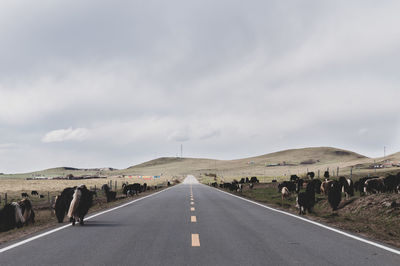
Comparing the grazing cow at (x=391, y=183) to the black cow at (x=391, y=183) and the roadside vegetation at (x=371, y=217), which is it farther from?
the roadside vegetation at (x=371, y=217)

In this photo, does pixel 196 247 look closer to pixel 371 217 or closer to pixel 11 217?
pixel 371 217

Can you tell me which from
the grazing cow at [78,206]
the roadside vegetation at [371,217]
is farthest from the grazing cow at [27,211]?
the roadside vegetation at [371,217]

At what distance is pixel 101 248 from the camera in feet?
27.5

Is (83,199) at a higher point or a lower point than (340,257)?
higher

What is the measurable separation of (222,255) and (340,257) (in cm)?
234

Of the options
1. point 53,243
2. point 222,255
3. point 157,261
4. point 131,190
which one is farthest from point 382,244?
point 131,190

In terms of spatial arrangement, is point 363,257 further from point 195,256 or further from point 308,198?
point 308,198

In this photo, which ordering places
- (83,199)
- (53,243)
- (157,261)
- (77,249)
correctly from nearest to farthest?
(157,261) → (77,249) → (53,243) → (83,199)

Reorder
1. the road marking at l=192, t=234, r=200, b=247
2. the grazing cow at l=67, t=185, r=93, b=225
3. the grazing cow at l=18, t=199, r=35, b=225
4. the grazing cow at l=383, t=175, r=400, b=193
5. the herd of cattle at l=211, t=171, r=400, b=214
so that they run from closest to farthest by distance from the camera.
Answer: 1. the road marking at l=192, t=234, r=200, b=247
2. the grazing cow at l=67, t=185, r=93, b=225
3. the herd of cattle at l=211, t=171, r=400, b=214
4. the grazing cow at l=18, t=199, r=35, b=225
5. the grazing cow at l=383, t=175, r=400, b=193

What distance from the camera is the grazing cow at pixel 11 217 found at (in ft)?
61.3

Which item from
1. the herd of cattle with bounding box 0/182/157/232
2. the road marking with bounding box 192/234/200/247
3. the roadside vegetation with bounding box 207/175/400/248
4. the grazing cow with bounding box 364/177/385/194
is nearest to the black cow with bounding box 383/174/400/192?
the grazing cow with bounding box 364/177/385/194

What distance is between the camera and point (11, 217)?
751 inches

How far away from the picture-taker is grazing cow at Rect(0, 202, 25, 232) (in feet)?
61.3

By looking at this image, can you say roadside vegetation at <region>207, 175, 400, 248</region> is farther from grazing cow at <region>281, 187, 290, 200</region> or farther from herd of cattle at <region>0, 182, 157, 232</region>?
herd of cattle at <region>0, 182, 157, 232</region>
